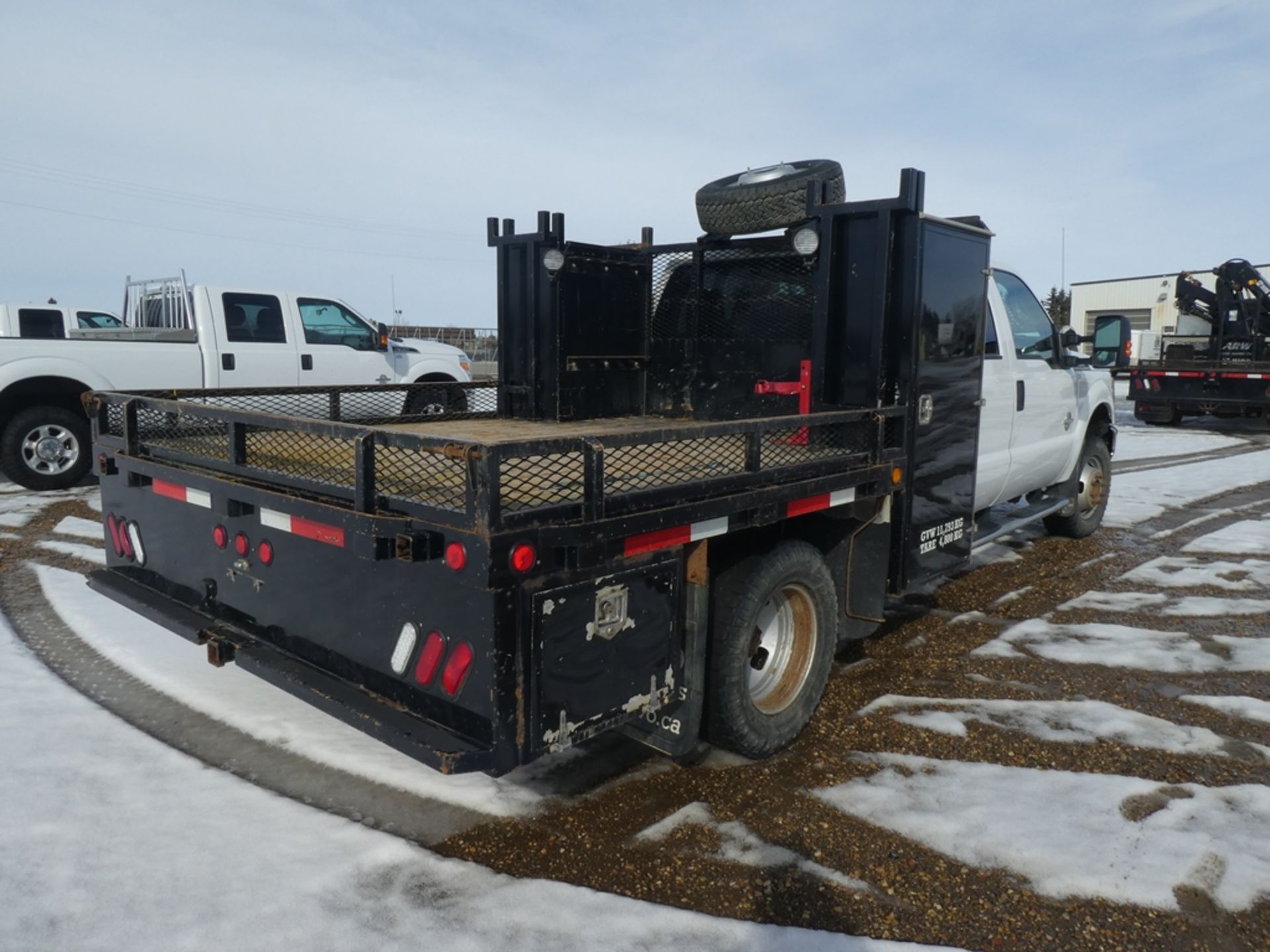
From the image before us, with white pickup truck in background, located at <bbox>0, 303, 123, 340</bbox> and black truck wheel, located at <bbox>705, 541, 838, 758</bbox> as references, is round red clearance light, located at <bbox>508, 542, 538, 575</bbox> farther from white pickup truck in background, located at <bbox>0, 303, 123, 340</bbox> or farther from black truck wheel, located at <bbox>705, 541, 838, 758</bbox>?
white pickup truck in background, located at <bbox>0, 303, 123, 340</bbox>

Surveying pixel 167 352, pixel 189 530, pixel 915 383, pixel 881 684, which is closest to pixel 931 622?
pixel 881 684

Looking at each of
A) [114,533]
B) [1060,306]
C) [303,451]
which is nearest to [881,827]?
[303,451]

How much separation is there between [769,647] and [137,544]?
2913mm

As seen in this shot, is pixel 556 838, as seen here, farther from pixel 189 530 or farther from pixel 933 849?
pixel 189 530

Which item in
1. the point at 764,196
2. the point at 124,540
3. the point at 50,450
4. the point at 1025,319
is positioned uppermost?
the point at 764,196

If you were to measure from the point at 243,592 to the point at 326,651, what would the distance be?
60 cm

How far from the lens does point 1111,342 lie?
255 inches

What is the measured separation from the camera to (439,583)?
8.89 ft

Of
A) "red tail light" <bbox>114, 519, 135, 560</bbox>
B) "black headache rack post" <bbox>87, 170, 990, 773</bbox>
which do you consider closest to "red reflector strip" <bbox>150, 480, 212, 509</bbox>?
"black headache rack post" <bbox>87, 170, 990, 773</bbox>

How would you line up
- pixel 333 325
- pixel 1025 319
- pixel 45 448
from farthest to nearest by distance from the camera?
pixel 333 325, pixel 45 448, pixel 1025 319

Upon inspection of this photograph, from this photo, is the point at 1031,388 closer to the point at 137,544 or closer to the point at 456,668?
the point at 456,668

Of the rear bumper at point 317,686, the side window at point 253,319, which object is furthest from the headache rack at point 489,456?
the side window at point 253,319

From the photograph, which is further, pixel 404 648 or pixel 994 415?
pixel 994 415

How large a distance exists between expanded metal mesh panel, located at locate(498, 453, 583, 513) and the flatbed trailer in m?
0.01
